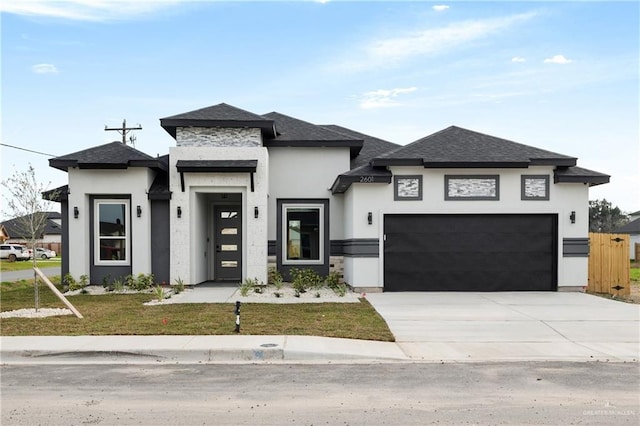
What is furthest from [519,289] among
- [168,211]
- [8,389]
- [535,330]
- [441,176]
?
[8,389]

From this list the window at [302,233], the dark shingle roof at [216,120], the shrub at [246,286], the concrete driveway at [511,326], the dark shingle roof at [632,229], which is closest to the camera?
the concrete driveway at [511,326]

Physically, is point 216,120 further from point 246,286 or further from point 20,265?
point 20,265

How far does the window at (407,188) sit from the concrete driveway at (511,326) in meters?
2.82

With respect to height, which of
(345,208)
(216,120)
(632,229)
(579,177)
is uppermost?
(216,120)

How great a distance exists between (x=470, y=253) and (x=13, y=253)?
44106 mm

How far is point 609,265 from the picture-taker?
1628 centimetres

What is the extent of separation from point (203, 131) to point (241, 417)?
1219cm

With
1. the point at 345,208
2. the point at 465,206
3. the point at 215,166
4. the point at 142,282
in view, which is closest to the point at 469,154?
the point at 465,206

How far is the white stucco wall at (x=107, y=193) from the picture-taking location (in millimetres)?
15992

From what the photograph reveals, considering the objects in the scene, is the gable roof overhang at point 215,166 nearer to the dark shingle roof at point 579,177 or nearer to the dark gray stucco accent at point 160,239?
the dark gray stucco accent at point 160,239

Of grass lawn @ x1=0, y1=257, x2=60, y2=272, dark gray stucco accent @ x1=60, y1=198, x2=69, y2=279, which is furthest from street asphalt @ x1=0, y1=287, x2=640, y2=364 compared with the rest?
grass lawn @ x1=0, y1=257, x2=60, y2=272

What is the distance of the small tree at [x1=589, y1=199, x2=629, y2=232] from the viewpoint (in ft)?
219

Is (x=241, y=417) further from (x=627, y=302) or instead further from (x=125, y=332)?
(x=627, y=302)

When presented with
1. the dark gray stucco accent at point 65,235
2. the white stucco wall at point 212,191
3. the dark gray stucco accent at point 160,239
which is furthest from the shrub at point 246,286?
the dark gray stucco accent at point 65,235
